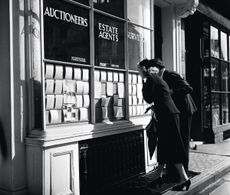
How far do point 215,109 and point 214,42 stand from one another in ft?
7.26

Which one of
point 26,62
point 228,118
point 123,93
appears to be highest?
point 26,62

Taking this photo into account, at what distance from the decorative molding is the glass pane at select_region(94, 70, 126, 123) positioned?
3016mm

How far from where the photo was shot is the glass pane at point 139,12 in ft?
18.2

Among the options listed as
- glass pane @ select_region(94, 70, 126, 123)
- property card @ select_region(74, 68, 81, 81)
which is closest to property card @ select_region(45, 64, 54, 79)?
property card @ select_region(74, 68, 81, 81)

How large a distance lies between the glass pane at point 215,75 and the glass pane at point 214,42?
247 mm

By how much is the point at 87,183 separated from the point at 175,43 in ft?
15.1

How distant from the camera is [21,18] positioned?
Answer: 3707 mm

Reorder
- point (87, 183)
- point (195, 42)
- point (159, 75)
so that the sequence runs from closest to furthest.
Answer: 1. point (87, 183)
2. point (159, 75)
3. point (195, 42)

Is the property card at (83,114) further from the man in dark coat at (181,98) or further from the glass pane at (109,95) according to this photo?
the man in dark coat at (181,98)

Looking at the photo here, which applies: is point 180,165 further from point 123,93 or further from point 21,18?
point 21,18

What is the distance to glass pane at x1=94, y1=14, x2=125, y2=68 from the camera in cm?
474

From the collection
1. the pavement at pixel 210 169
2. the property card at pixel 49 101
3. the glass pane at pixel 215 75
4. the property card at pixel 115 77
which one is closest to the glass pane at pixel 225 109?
the glass pane at pixel 215 75

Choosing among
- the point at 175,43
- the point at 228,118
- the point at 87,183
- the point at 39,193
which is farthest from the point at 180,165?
the point at 228,118

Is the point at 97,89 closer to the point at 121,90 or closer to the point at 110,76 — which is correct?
the point at 110,76
